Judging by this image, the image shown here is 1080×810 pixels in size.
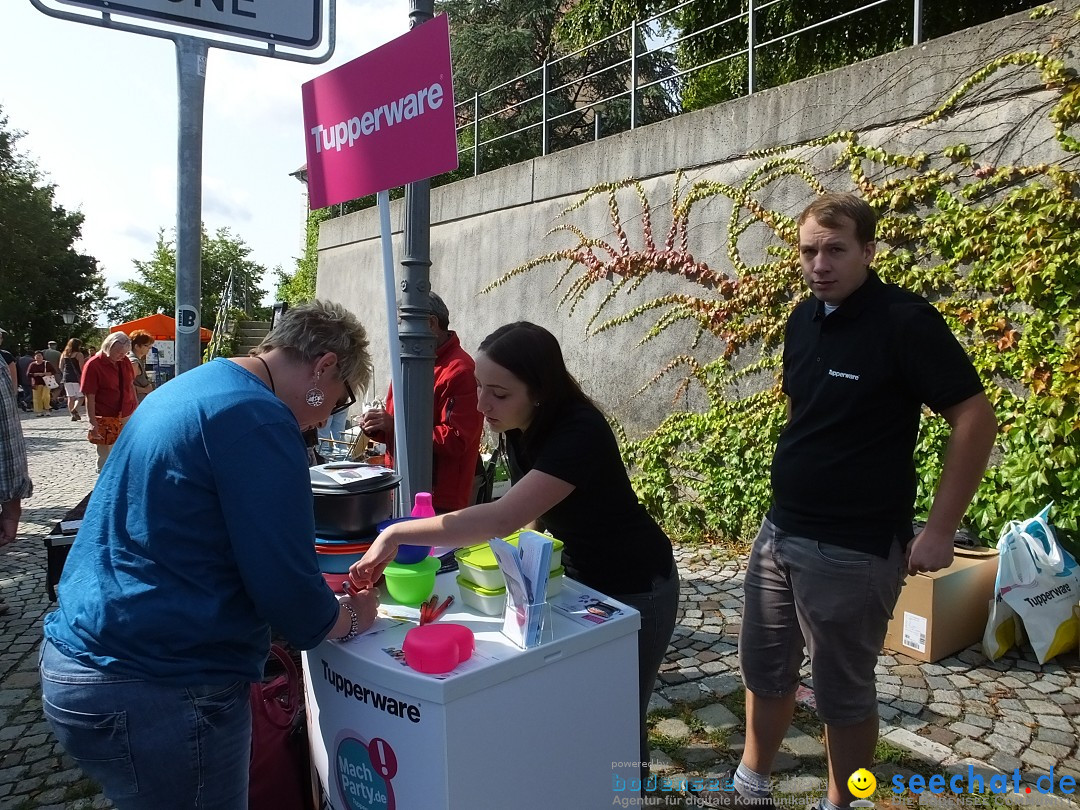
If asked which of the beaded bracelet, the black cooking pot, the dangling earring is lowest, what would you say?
the beaded bracelet

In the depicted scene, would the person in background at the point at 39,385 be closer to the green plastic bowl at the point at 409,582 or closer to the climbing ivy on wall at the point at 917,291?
the climbing ivy on wall at the point at 917,291

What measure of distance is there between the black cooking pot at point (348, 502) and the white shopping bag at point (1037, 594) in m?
3.01

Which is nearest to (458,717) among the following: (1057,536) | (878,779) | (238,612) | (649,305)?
(238,612)

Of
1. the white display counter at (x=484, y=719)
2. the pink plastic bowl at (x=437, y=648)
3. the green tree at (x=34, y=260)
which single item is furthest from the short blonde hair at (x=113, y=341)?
the green tree at (x=34, y=260)

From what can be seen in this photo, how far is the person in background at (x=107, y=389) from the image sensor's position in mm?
7461

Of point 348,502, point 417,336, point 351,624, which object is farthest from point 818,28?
point 351,624

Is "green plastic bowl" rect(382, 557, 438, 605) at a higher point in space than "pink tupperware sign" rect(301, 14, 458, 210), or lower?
lower

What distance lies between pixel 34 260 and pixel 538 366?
33.2 m

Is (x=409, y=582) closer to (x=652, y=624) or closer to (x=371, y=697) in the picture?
(x=371, y=697)

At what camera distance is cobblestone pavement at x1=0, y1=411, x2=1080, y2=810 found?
273cm

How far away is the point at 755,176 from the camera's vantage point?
219 inches

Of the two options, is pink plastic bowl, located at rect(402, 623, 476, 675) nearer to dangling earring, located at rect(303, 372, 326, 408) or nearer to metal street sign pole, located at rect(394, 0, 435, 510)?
dangling earring, located at rect(303, 372, 326, 408)

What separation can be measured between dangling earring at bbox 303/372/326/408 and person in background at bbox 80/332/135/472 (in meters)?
6.95

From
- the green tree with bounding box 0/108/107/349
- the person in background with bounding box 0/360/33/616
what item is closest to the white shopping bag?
the person in background with bounding box 0/360/33/616
